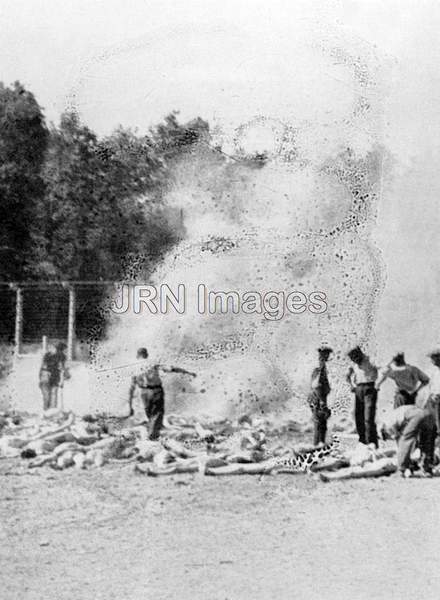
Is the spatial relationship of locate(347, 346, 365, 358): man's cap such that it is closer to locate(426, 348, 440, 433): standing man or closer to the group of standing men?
the group of standing men

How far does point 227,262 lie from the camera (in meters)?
2.86

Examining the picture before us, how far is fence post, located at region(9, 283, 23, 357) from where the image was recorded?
284cm

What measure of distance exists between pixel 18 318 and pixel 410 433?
1535 millimetres

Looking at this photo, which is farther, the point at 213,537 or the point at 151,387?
the point at 151,387

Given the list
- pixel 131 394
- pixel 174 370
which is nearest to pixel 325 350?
pixel 174 370

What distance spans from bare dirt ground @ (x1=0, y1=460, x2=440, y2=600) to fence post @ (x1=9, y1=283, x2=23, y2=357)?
0.44 m

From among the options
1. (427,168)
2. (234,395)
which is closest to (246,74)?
(427,168)

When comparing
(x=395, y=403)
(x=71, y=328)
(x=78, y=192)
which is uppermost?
Result: (x=78, y=192)

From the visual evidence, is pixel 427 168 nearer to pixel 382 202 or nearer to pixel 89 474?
pixel 382 202

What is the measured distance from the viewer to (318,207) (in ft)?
9.40

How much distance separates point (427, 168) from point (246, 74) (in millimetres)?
762

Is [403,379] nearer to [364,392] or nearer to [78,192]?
[364,392]

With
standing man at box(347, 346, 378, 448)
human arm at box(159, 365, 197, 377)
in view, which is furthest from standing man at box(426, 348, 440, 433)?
human arm at box(159, 365, 197, 377)

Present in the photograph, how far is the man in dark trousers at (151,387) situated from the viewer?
283 centimetres
